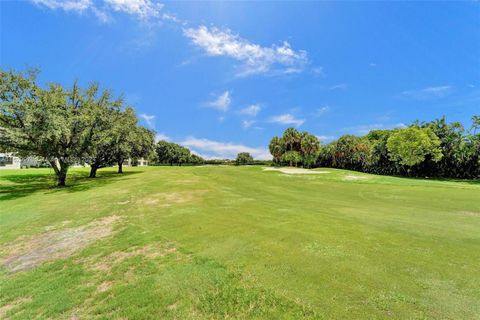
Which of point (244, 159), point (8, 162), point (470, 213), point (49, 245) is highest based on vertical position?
point (244, 159)

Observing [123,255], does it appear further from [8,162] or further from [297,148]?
[8,162]

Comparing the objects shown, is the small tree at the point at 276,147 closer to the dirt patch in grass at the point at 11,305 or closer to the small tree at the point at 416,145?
the small tree at the point at 416,145

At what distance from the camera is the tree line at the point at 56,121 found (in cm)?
2233

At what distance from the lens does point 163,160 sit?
4309 inches

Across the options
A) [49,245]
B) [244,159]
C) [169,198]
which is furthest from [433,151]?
[244,159]

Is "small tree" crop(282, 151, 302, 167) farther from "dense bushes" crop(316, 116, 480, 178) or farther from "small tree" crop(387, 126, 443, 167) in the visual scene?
"small tree" crop(387, 126, 443, 167)

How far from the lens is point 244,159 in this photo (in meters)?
115

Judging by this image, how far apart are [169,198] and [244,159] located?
99.1 meters

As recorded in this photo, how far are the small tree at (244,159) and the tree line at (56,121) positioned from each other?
81.1m

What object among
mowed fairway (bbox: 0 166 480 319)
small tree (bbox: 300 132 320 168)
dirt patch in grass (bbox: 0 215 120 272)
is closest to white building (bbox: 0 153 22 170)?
mowed fairway (bbox: 0 166 480 319)

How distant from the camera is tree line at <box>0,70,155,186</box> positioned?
22.3 m

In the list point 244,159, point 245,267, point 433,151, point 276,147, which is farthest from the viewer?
point 244,159

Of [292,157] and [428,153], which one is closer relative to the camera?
[428,153]

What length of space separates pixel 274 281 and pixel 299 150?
2285 inches
